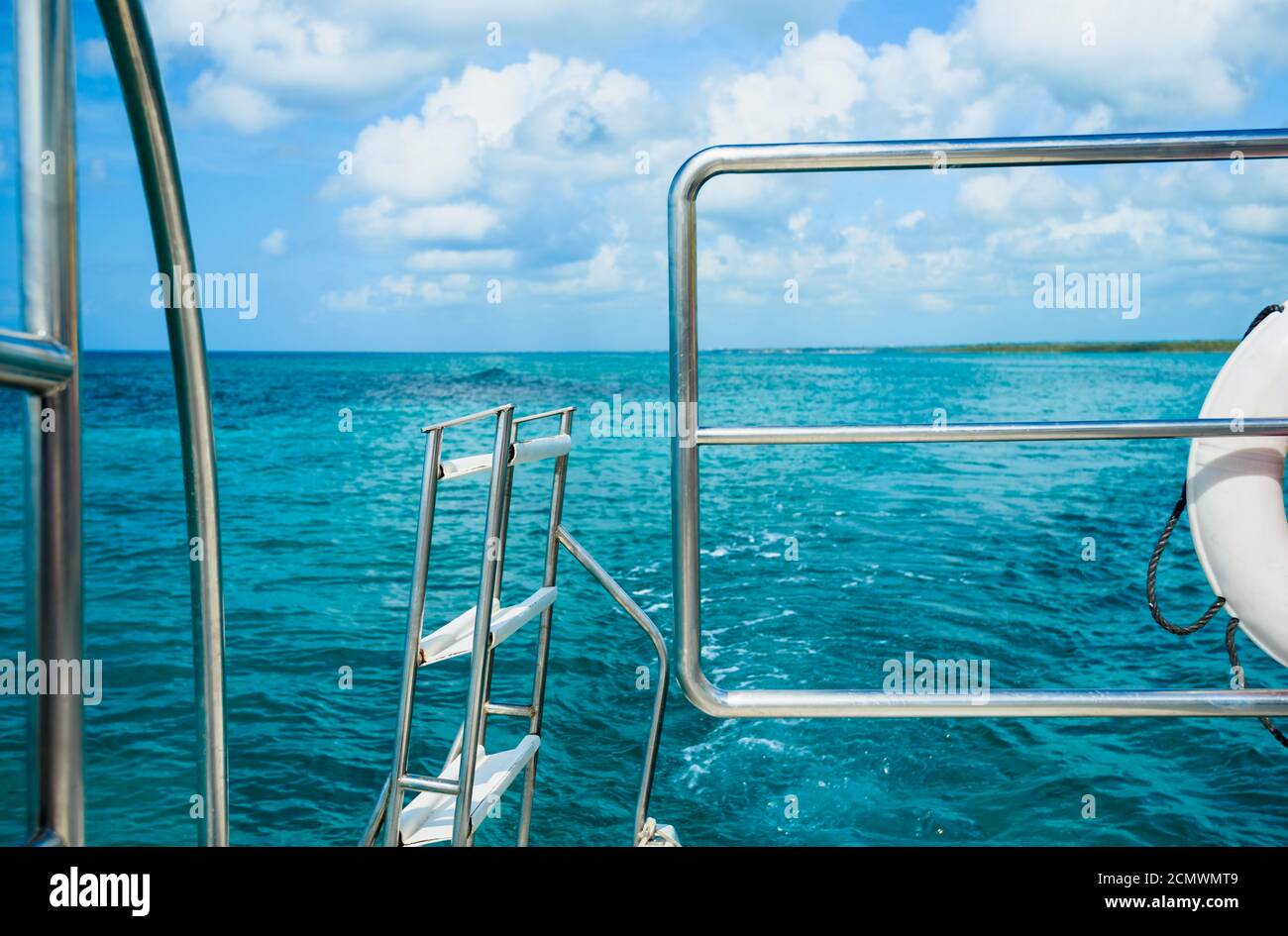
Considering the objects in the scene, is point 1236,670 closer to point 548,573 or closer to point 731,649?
point 548,573

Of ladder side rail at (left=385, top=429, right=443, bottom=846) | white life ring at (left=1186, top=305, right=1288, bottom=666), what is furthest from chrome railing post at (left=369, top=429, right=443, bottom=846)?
white life ring at (left=1186, top=305, right=1288, bottom=666)

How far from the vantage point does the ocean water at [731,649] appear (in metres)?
4.13

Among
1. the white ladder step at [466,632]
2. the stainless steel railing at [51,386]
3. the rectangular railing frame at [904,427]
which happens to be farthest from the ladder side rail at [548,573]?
the stainless steel railing at [51,386]

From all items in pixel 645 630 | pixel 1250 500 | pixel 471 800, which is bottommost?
pixel 471 800

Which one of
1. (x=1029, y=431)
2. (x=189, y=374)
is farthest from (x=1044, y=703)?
(x=189, y=374)

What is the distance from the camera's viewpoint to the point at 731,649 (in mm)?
5938

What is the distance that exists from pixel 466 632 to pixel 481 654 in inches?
9.3

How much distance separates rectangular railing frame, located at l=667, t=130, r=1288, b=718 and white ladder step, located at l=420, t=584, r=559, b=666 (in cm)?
37

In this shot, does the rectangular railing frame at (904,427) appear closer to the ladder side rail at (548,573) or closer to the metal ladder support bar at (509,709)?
the metal ladder support bar at (509,709)

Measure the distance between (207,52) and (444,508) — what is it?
36312 mm

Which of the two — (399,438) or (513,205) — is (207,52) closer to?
(513,205)

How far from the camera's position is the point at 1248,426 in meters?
1.13

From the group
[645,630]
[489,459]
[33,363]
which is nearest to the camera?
[33,363]

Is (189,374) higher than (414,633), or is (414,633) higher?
(189,374)
